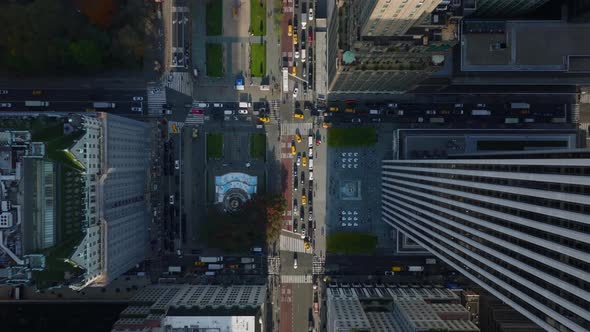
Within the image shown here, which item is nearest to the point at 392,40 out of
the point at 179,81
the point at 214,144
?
the point at 214,144

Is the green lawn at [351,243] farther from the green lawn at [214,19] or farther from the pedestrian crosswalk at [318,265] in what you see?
the green lawn at [214,19]

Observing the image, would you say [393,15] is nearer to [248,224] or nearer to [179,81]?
[248,224]

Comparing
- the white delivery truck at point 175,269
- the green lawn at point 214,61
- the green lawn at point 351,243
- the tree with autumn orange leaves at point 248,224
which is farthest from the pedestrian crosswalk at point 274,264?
the green lawn at point 214,61

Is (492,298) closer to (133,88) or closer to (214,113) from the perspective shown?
(214,113)

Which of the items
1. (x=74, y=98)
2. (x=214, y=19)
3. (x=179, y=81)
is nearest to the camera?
(x=74, y=98)

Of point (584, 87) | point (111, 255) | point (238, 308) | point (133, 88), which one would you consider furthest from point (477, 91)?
point (111, 255)

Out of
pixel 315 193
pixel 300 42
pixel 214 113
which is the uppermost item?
pixel 300 42

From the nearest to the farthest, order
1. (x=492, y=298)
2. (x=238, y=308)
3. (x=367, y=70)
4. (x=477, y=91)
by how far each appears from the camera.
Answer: (x=367, y=70)
(x=238, y=308)
(x=492, y=298)
(x=477, y=91)
